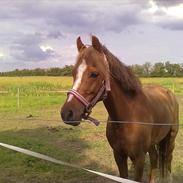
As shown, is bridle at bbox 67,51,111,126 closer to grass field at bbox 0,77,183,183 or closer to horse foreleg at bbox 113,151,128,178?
horse foreleg at bbox 113,151,128,178

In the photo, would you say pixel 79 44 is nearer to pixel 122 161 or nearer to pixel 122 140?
pixel 122 140

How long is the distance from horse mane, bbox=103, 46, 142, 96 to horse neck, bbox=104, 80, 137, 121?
6cm

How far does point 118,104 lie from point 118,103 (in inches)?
0.5

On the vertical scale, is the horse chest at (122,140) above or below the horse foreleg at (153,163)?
above

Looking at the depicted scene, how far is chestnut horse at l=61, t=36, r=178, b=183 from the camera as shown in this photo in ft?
13.0

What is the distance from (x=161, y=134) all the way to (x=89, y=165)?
2.85 meters

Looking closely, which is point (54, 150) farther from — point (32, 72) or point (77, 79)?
point (32, 72)

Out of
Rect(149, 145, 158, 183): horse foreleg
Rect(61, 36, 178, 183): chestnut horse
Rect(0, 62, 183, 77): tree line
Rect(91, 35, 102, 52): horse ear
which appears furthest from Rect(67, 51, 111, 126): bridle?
Rect(0, 62, 183, 77): tree line

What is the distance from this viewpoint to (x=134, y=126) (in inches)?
186

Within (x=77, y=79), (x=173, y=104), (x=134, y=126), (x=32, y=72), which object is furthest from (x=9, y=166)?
(x=32, y=72)

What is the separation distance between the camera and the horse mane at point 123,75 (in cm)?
450

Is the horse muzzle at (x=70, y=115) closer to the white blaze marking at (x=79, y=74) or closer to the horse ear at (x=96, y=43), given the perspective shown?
the white blaze marking at (x=79, y=74)

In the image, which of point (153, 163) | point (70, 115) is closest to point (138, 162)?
point (70, 115)

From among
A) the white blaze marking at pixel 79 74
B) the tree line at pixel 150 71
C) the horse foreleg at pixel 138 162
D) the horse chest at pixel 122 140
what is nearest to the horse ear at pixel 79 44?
the white blaze marking at pixel 79 74
